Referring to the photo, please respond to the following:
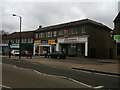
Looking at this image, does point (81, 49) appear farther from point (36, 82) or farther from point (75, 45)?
point (36, 82)

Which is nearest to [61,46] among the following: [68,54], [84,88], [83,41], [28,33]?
[68,54]

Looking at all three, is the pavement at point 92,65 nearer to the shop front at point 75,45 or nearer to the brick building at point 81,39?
the shop front at point 75,45

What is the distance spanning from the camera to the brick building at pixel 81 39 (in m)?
50.1

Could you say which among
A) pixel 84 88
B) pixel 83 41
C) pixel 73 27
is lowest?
pixel 84 88

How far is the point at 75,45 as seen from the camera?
173ft

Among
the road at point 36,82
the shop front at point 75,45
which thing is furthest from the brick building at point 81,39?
the road at point 36,82

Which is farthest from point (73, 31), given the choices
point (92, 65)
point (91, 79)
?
point (91, 79)

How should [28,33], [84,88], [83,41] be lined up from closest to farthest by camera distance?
[84,88]
[83,41]
[28,33]

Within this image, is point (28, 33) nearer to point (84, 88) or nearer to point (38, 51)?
point (38, 51)

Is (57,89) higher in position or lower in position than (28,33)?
lower

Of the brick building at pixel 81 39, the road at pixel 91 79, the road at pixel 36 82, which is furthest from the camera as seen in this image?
the brick building at pixel 81 39

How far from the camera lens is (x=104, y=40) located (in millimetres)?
56719

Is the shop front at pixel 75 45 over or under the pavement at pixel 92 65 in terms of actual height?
over

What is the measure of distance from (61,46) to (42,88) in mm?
47274
